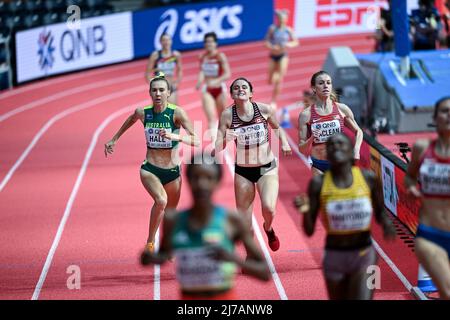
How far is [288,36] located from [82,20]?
21.4 ft

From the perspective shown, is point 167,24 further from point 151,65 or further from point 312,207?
point 312,207

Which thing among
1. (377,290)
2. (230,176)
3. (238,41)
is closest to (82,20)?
(238,41)

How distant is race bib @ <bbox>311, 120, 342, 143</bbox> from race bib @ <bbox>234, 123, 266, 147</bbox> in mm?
626

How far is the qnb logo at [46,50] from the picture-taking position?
77.2 ft

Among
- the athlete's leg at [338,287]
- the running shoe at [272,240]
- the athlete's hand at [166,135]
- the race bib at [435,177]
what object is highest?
the race bib at [435,177]

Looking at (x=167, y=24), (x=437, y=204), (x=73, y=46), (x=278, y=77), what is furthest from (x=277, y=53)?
(x=437, y=204)

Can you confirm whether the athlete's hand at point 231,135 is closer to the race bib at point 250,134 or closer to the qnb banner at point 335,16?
the race bib at point 250,134

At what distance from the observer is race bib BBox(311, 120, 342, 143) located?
1017 cm

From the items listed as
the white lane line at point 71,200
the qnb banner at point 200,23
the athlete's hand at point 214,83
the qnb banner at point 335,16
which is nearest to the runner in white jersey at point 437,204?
the white lane line at point 71,200

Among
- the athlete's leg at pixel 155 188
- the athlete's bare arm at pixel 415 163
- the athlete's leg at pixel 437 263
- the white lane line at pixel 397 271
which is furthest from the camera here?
the athlete's leg at pixel 155 188

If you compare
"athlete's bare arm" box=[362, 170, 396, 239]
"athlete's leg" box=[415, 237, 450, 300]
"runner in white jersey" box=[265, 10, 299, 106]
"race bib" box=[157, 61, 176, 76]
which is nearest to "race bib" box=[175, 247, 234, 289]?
"athlete's bare arm" box=[362, 170, 396, 239]

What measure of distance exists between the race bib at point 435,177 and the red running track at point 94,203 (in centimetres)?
222

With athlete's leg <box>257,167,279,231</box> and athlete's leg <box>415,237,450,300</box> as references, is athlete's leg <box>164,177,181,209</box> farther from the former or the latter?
athlete's leg <box>415,237,450,300</box>

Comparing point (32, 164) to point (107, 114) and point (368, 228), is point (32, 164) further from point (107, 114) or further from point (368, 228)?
point (368, 228)
